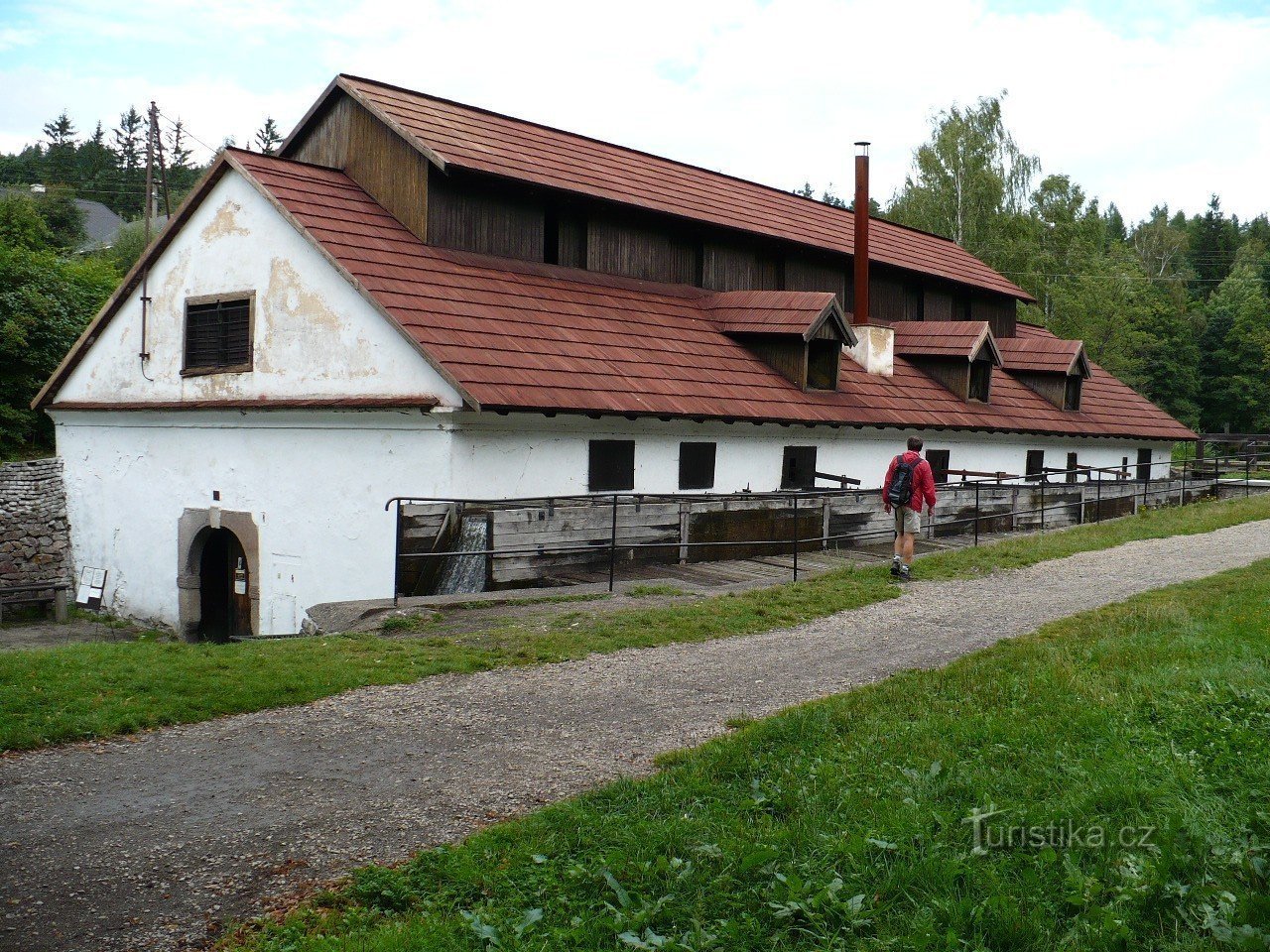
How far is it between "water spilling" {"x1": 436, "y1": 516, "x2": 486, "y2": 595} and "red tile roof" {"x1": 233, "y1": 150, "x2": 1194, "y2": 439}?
5.93ft

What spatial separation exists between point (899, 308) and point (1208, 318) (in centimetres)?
5431

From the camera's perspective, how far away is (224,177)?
61.3 feet

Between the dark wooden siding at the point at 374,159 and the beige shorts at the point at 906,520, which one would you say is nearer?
the beige shorts at the point at 906,520

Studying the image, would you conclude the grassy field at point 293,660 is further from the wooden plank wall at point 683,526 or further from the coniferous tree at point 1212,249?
the coniferous tree at point 1212,249

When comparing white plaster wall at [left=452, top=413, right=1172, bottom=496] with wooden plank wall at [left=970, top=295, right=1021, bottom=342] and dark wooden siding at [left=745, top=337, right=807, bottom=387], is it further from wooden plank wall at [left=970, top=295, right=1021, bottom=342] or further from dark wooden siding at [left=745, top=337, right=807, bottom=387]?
wooden plank wall at [left=970, top=295, right=1021, bottom=342]

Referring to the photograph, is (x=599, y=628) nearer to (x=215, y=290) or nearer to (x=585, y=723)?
(x=585, y=723)

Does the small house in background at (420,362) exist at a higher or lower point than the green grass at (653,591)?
higher

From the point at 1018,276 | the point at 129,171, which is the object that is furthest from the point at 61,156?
the point at 1018,276

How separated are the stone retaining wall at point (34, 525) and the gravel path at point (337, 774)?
54.1 feet

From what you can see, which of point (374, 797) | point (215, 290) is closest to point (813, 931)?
point (374, 797)

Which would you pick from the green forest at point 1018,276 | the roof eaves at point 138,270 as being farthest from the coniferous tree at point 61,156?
the roof eaves at point 138,270

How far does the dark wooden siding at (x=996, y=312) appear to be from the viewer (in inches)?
1297

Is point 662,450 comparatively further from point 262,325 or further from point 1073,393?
point 1073,393

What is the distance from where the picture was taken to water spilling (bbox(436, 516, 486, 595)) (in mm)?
13586
